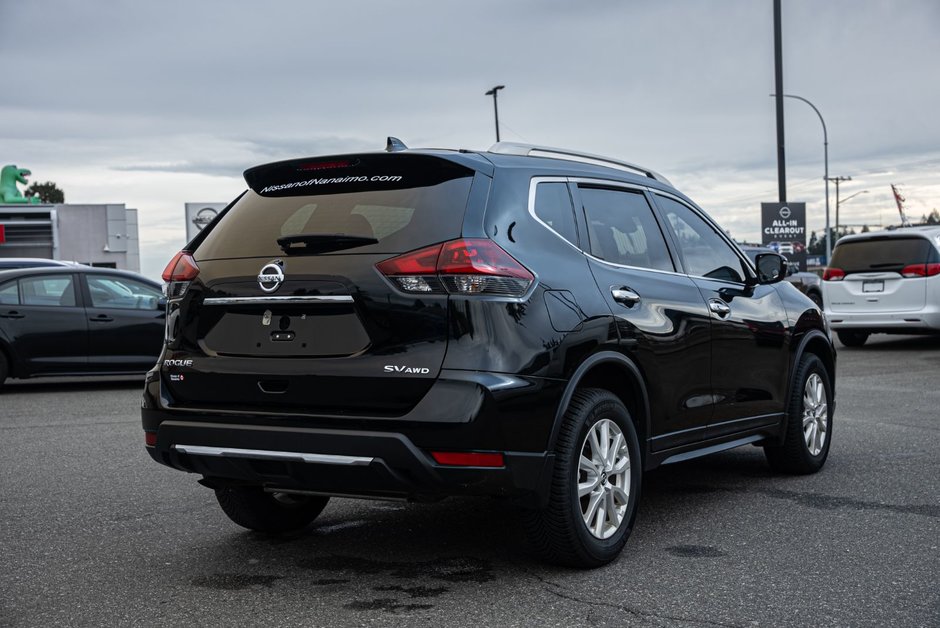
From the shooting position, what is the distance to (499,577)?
4758 millimetres

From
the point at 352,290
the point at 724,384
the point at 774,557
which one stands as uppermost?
the point at 352,290

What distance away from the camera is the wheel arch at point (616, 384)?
4.60 meters

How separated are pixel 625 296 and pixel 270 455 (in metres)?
1.76

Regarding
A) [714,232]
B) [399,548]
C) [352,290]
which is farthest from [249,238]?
[714,232]

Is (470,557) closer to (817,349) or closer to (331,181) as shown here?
(331,181)

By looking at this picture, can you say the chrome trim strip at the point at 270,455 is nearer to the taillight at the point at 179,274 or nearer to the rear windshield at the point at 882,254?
the taillight at the point at 179,274

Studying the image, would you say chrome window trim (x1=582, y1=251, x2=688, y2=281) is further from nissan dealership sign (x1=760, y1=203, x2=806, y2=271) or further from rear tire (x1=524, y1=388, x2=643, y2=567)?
nissan dealership sign (x1=760, y1=203, x2=806, y2=271)

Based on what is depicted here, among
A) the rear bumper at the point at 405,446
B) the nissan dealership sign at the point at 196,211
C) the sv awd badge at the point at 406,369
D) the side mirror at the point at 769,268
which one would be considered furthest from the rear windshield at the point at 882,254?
the nissan dealership sign at the point at 196,211

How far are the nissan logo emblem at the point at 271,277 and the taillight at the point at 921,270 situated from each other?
13973 mm

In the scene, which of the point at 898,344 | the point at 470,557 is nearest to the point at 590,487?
the point at 470,557

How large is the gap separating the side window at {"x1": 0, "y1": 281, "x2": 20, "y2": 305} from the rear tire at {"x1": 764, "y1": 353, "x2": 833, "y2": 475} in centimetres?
930

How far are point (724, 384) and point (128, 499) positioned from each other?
11.3 ft

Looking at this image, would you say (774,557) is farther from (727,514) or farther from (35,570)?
(35,570)

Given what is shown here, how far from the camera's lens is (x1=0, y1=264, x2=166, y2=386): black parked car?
12992mm
